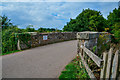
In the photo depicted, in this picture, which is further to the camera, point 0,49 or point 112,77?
point 0,49

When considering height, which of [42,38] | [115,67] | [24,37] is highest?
[24,37]

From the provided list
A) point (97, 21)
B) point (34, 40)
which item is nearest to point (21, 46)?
point (34, 40)

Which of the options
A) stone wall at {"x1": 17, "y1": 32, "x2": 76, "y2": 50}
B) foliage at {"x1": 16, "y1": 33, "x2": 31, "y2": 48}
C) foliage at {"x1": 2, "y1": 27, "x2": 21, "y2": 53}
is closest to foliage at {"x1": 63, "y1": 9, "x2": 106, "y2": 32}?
stone wall at {"x1": 17, "y1": 32, "x2": 76, "y2": 50}

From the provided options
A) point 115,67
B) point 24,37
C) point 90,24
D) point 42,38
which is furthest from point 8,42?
point 90,24

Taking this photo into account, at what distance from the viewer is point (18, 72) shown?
4.22m

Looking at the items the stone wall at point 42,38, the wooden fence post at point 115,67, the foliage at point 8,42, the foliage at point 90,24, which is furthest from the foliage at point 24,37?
the foliage at point 90,24

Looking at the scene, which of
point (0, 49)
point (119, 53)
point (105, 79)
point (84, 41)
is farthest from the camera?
point (0, 49)

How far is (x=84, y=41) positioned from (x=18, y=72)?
3.43m

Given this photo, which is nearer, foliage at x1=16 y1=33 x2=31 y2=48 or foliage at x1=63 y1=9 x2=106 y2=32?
foliage at x1=16 y1=33 x2=31 y2=48

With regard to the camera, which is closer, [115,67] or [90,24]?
[115,67]

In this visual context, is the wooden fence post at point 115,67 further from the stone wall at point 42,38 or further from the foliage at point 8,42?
the foliage at point 8,42

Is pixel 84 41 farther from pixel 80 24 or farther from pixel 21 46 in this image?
pixel 80 24

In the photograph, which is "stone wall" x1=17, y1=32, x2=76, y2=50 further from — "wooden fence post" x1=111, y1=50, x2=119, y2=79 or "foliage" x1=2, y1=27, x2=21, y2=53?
"wooden fence post" x1=111, y1=50, x2=119, y2=79

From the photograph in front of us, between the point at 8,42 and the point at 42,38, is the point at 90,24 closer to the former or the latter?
the point at 42,38
